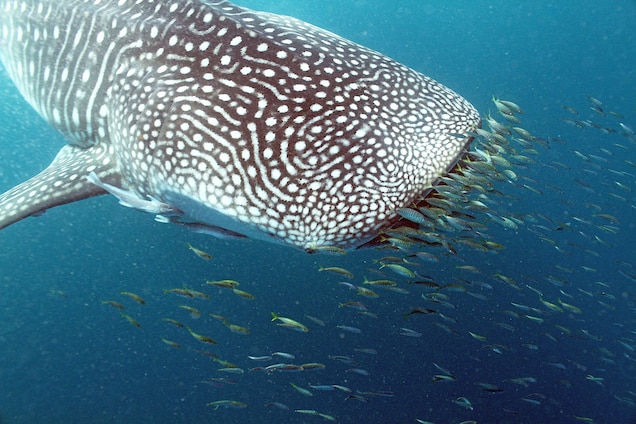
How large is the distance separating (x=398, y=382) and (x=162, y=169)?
1363 centimetres

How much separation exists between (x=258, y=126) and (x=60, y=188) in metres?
2.39

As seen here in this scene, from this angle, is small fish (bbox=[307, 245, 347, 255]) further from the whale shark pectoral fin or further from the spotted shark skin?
the whale shark pectoral fin

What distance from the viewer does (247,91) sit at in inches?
131

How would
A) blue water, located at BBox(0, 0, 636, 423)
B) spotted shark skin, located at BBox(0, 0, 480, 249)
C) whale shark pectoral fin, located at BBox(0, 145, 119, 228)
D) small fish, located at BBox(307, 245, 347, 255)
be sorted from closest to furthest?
spotted shark skin, located at BBox(0, 0, 480, 249) → small fish, located at BBox(307, 245, 347, 255) → whale shark pectoral fin, located at BBox(0, 145, 119, 228) → blue water, located at BBox(0, 0, 636, 423)

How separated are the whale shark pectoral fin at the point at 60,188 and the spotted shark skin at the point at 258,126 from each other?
0.06 feet

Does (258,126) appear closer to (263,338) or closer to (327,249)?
(327,249)

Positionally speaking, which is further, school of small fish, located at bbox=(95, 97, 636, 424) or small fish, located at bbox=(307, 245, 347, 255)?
school of small fish, located at bbox=(95, 97, 636, 424)

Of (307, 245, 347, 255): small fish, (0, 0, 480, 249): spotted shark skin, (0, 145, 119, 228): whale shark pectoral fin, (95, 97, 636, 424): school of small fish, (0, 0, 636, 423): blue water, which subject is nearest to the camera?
(0, 0, 480, 249): spotted shark skin

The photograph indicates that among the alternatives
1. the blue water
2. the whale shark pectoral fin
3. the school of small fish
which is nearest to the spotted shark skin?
the whale shark pectoral fin

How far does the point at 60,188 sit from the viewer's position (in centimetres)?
426

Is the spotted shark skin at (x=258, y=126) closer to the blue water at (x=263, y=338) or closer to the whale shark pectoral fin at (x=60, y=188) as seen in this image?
the whale shark pectoral fin at (x=60, y=188)

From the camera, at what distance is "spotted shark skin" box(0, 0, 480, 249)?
3.17m

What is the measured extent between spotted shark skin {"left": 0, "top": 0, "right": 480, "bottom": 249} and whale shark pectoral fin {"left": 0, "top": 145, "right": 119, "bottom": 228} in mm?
18

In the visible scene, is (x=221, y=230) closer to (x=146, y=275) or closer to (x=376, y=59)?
(x=376, y=59)
